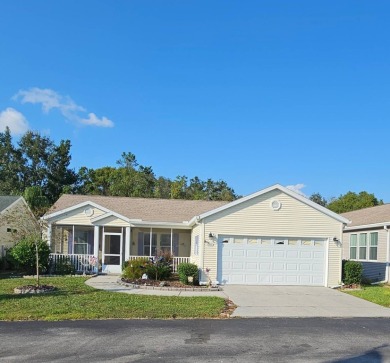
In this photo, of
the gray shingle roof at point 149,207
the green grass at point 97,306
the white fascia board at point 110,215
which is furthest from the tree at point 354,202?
the green grass at point 97,306

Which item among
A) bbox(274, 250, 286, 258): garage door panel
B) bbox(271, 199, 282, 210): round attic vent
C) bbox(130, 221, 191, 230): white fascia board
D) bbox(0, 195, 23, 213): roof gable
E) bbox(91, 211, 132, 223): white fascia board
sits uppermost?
bbox(271, 199, 282, 210): round attic vent

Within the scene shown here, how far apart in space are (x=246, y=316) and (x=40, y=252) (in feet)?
44.3

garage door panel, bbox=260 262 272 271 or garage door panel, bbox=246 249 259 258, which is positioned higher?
garage door panel, bbox=246 249 259 258

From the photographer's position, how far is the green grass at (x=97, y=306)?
39.5ft

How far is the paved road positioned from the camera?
811cm

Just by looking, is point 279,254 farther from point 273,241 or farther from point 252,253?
point 252,253

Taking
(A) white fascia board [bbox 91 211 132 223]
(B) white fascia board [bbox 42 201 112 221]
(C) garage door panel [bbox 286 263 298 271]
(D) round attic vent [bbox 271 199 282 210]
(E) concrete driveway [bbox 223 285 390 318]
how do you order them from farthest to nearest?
(A) white fascia board [bbox 91 211 132 223] → (B) white fascia board [bbox 42 201 112 221] → (D) round attic vent [bbox 271 199 282 210] → (C) garage door panel [bbox 286 263 298 271] → (E) concrete driveway [bbox 223 285 390 318]

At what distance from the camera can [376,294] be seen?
59.3 feet

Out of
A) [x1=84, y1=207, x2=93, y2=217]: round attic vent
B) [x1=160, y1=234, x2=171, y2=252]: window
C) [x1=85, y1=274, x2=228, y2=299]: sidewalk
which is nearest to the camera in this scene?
[x1=85, y1=274, x2=228, y2=299]: sidewalk

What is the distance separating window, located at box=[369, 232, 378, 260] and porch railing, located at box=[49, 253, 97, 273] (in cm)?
1486

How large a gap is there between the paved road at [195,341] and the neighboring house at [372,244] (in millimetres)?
11739

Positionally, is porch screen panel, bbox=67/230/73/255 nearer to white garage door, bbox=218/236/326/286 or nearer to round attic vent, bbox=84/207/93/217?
round attic vent, bbox=84/207/93/217

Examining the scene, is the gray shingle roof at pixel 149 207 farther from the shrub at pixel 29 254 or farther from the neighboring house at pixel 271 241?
the neighboring house at pixel 271 241

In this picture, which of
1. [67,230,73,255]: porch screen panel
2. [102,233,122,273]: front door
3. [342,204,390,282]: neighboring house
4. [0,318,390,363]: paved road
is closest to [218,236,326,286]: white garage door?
[342,204,390,282]: neighboring house
